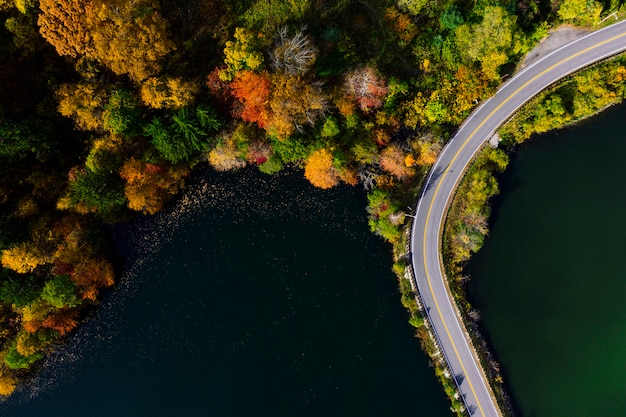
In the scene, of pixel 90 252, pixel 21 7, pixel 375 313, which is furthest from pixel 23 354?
pixel 375 313

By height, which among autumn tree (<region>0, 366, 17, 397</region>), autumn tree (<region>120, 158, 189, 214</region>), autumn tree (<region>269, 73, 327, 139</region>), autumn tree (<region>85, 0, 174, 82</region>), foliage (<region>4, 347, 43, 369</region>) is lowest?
autumn tree (<region>0, 366, 17, 397</region>)

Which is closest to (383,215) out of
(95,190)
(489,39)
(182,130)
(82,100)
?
(489,39)

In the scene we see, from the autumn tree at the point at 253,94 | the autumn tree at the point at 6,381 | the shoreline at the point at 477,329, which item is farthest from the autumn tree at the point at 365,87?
the autumn tree at the point at 6,381

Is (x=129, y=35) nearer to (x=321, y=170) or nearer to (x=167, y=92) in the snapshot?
(x=167, y=92)

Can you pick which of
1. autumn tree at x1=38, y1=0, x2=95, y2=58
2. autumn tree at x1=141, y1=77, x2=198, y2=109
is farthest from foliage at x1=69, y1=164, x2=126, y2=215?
autumn tree at x1=38, y1=0, x2=95, y2=58

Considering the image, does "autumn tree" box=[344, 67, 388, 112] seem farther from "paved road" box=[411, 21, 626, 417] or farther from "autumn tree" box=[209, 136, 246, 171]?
"autumn tree" box=[209, 136, 246, 171]

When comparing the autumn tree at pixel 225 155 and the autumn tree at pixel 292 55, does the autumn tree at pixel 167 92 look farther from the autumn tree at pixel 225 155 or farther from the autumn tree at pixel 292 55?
the autumn tree at pixel 292 55

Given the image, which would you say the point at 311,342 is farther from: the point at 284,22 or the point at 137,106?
the point at 284,22
